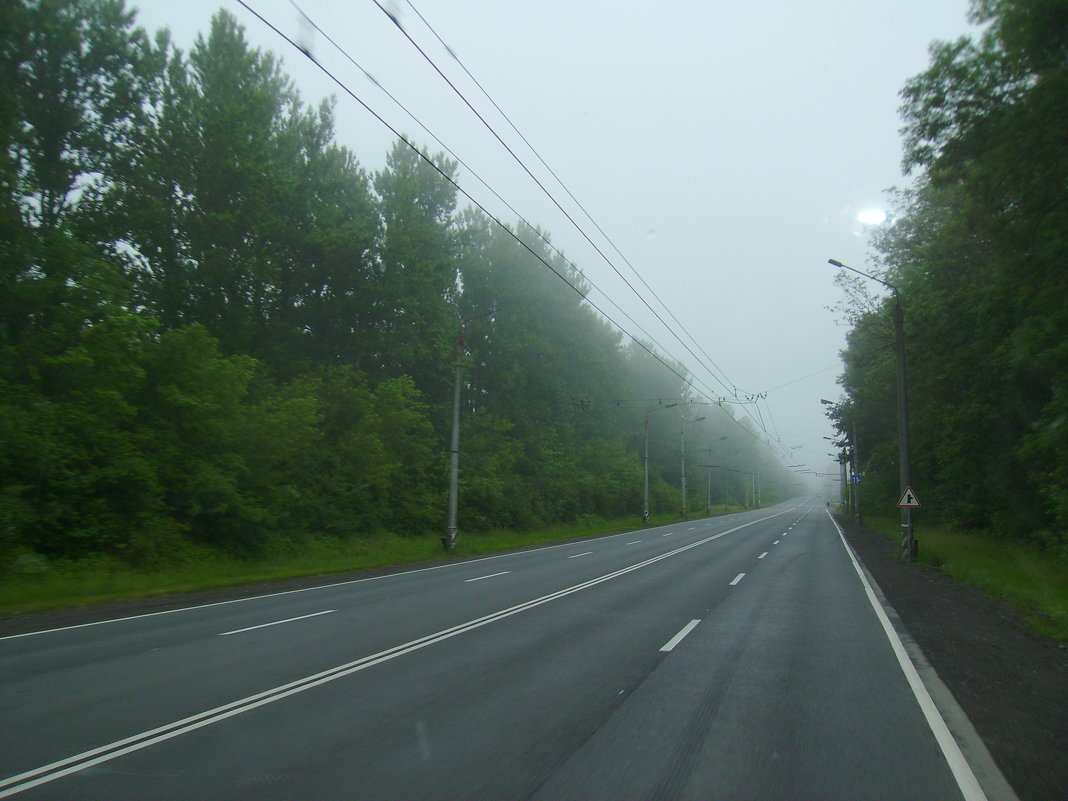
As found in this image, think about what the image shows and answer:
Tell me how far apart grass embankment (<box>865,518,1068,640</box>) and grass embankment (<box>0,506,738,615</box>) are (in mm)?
16175

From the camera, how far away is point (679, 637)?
10.6 meters

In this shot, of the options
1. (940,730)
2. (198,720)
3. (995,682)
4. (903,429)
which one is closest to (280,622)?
(198,720)

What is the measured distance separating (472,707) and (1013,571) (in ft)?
62.8

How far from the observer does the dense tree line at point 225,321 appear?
20188 mm

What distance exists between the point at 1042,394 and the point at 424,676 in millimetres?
25271

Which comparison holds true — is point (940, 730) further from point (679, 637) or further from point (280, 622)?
point (280, 622)

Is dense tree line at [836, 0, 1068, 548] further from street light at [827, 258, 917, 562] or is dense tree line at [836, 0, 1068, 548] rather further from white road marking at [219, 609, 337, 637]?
white road marking at [219, 609, 337, 637]

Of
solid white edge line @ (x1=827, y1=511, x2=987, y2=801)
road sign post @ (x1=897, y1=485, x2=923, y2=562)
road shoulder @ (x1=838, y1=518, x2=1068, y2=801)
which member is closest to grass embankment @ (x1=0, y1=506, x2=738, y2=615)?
solid white edge line @ (x1=827, y1=511, x2=987, y2=801)

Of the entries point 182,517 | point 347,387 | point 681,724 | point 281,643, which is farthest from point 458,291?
point 681,724

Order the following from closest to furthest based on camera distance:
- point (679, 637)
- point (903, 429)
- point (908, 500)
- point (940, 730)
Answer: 1. point (940, 730)
2. point (679, 637)
3. point (908, 500)
4. point (903, 429)

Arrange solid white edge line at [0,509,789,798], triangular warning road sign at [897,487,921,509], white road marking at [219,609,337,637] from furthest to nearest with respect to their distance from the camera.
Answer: triangular warning road sign at [897,487,921,509]
white road marking at [219,609,337,637]
solid white edge line at [0,509,789,798]

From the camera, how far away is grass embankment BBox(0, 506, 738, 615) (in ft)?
50.2

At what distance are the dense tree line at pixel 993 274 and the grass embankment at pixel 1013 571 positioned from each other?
1036 mm

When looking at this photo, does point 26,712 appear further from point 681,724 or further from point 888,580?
point 888,580
